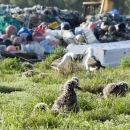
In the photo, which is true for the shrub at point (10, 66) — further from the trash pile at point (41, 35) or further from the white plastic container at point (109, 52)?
the white plastic container at point (109, 52)

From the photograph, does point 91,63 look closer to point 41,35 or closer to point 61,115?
point 61,115

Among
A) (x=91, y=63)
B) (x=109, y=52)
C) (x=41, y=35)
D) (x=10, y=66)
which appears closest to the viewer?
(x=91, y=63)

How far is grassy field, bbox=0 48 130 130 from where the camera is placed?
16.5ft

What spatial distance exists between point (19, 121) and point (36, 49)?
12236 millimetres

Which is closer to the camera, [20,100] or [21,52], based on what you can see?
[20,100]

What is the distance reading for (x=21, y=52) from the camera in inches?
648

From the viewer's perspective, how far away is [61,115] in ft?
17.6

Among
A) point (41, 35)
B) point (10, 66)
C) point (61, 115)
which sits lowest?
point (41, 35)

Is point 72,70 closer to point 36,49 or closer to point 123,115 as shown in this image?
point 123,115

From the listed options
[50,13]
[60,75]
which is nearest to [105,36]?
[50,13]

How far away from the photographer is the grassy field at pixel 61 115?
199 inches

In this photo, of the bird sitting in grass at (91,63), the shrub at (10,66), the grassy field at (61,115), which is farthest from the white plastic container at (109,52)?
the grassy field at (61,115)

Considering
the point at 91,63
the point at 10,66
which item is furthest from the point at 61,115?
the point at 10,66

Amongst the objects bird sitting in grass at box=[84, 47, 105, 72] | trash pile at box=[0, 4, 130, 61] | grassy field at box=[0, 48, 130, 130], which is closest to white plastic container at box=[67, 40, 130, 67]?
trash pile at box=[0, 4, 130, 61]
